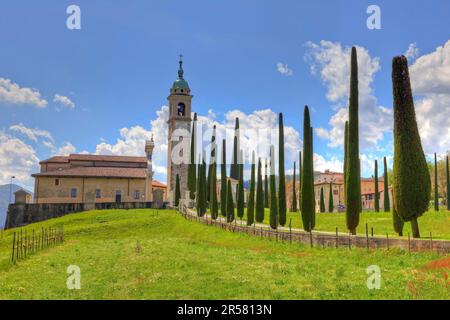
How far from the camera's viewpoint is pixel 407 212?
903 inches

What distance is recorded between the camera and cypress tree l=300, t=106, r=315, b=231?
31.7 m

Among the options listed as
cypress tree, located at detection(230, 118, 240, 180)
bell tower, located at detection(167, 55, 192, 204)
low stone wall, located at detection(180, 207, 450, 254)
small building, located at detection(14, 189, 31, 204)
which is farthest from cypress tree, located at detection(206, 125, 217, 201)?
small building, located at detection(14, 189, 31, 204)

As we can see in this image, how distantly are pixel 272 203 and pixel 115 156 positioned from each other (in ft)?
166

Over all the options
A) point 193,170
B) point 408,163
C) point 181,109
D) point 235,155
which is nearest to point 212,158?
point 193,170

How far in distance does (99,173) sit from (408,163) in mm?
58247

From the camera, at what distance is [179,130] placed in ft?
241

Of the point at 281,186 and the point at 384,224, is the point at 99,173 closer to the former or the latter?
the point at 281,186

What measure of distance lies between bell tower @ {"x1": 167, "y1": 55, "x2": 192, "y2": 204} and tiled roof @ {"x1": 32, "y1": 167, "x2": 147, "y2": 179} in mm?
5698

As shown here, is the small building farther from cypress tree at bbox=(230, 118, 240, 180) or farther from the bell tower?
cypress tree at bbox=(230, 118, 240, 180)

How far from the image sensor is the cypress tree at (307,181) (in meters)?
31.7

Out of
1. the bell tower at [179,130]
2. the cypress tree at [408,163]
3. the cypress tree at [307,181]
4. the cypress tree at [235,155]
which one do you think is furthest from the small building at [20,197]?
the cypress tree at [408,163]

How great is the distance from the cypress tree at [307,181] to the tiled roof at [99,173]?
140 feet

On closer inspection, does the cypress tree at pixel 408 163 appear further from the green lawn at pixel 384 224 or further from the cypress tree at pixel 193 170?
the cypress tree at pixel 193 170
